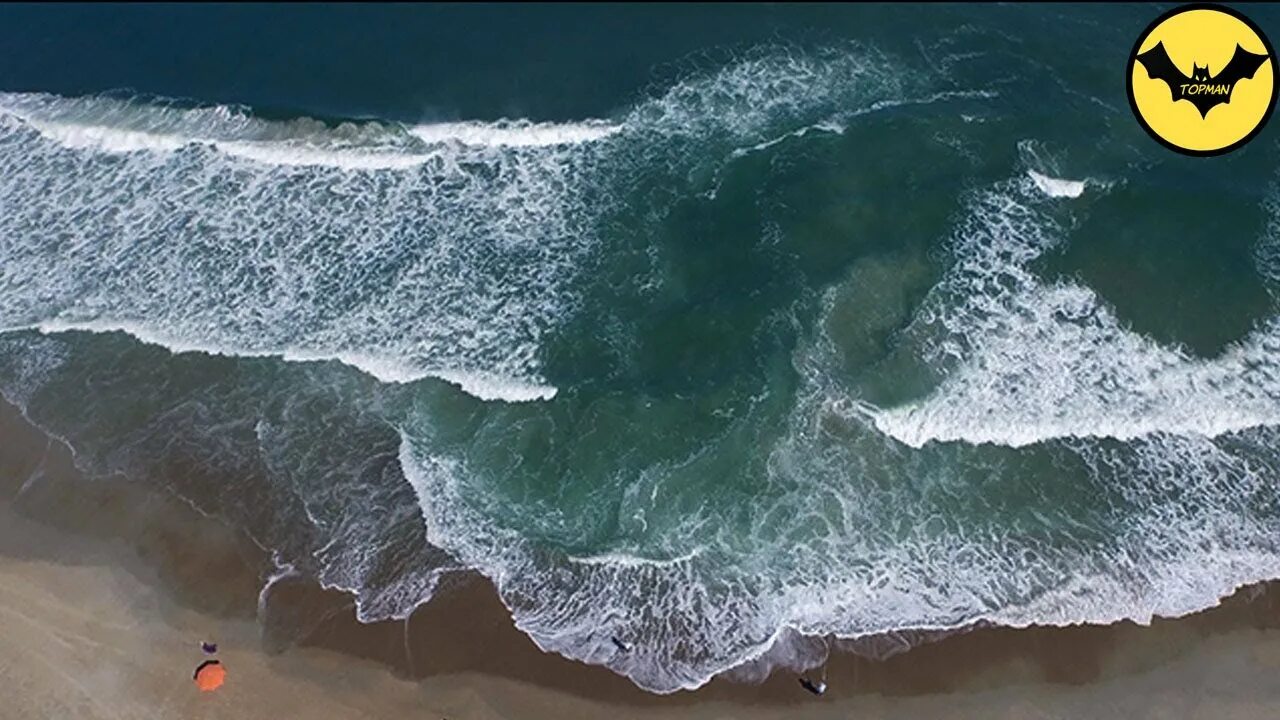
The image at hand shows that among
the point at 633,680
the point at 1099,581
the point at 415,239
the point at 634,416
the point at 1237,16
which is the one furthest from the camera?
the point at 1237,16

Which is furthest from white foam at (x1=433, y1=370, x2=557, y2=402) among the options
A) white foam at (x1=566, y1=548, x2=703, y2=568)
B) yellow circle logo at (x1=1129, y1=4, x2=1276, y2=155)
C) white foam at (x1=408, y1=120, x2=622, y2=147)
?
yellow circle logo at (x1=1129, y1=4, x2=1276, y2=155)

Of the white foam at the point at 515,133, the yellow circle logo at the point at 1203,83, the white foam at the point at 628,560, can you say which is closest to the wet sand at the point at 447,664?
the white foam at the point at 628,560

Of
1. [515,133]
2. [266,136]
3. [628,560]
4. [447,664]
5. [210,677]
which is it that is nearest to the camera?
[210,677]

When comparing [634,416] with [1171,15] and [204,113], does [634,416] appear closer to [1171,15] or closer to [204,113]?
[204,113]

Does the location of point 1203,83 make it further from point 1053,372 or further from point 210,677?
point 210,677

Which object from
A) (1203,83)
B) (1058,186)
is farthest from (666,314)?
(1203,83)

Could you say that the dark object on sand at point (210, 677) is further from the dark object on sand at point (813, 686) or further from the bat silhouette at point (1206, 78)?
the bat silhouette at point (1206, 78)

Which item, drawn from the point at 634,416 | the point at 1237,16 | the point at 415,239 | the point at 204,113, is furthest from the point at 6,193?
the point at 1237,16
